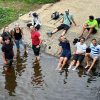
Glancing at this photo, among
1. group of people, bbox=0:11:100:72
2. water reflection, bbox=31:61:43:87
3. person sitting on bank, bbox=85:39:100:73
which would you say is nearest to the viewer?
water reflection, bbox=31:61:43:87

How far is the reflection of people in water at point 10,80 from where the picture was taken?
1688cm

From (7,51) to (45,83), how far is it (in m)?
2.44

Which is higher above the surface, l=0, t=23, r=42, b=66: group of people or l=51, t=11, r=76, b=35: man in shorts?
l=51, t=11, r=76, b=35: man in shorts

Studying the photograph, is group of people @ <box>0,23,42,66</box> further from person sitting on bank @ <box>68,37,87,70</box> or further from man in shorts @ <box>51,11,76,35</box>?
man in shorts @ <box>51,11,76,35</box>

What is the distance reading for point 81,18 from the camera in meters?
23.2

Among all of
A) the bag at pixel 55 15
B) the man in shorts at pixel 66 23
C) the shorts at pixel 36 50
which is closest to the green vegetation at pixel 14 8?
the bag at pixel 55 15

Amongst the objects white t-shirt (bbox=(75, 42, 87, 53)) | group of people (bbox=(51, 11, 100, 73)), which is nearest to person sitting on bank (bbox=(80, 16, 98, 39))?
group of people (bbox=(51, 11, 100, 73))

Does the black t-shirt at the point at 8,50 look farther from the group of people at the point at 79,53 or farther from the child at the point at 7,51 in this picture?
the group of people at the point at 79,53

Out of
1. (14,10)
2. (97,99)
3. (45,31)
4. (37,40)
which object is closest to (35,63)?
(37,40)

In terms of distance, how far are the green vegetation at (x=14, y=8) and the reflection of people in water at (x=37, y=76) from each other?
572cm

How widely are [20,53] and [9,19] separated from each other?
180 inches

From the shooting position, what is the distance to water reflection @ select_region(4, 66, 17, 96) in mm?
16852

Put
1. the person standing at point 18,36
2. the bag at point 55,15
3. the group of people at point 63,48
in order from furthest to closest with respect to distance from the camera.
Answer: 1. the bag at point 55,15
2. the person standing at point 18,36
3. the group of people at point 63,48

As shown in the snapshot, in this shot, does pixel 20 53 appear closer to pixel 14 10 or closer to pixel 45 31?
pixel 45 31
